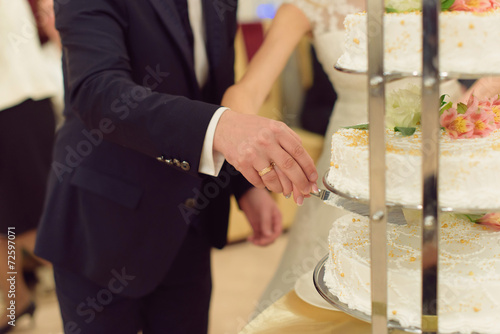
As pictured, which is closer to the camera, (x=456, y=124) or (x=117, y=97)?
(x=456, y=124)

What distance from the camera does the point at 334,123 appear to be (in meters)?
2.52

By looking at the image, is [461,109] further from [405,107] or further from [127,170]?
[127,170]

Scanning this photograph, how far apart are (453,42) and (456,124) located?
20cm

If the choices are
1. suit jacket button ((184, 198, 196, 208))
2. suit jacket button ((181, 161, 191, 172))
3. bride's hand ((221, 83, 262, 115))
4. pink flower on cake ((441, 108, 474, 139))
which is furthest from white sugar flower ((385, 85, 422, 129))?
suit jacket button ((184, 198, 196, 208))

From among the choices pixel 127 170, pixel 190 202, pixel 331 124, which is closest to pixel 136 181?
pixel 127 170

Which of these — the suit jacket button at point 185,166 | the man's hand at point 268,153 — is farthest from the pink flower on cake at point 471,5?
the suit jacket button at point 185,166

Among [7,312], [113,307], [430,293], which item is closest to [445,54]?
[430,293]

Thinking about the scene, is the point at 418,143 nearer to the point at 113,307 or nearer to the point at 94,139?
the point at 94,139

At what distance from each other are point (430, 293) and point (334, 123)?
1.58 meters

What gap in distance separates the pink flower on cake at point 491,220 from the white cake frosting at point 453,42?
0.39 meters

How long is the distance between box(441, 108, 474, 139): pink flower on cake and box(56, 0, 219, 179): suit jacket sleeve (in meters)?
0.45

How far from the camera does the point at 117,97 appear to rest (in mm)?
1325

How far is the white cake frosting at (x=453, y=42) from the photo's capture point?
101cm

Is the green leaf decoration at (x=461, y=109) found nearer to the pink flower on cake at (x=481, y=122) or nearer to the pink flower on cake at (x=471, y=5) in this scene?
the pink flower on cake at (x=481, y=122)
